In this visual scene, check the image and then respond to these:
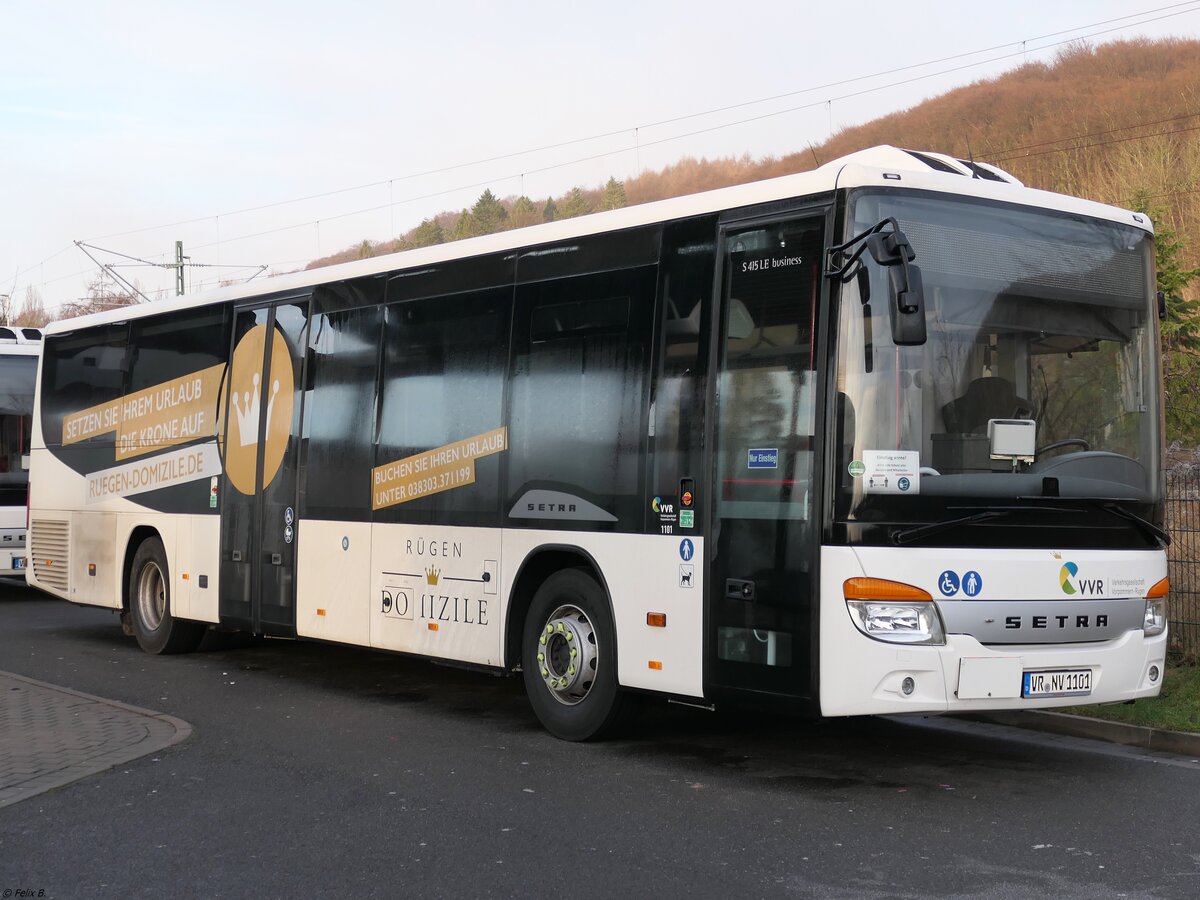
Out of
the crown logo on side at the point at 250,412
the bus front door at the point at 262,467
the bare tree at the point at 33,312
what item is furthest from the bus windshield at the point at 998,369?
the bare tree at the point at 33,312

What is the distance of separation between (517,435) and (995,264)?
3.28 meters

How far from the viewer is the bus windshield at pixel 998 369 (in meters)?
7.00

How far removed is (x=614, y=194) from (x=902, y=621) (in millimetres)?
110396

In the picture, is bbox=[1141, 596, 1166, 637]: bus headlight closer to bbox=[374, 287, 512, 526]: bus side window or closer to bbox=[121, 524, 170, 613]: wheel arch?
bbox=[374, 287, 512, 526]: bus side window

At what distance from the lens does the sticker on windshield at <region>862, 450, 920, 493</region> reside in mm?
6961

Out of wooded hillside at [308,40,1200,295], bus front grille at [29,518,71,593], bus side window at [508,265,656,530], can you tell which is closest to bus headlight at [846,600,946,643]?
bus side window at [508,265,656,530]

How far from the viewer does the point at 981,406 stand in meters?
7.16

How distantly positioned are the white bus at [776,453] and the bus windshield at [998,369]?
2 centimetres

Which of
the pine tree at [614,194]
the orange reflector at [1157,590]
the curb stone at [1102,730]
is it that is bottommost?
the curb stone at [1102,730]

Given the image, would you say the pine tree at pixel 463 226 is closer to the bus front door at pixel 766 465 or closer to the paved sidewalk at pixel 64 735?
the paved sidewalk at pixel 64 735

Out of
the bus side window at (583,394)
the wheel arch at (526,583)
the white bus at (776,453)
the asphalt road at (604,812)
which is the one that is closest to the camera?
the asphalt road at (604,812)

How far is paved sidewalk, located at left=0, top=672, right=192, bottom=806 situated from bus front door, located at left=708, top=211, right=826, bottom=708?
3574mm

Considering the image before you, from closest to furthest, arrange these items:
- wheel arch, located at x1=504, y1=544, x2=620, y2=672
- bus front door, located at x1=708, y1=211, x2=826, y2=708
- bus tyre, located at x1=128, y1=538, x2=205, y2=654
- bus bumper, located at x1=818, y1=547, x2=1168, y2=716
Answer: bus bumper, located at x1=818, y1=547, x2=1168, y2=716
bus front door, located at x1=708, y1=211, x2=826, y2=708
wheel arch, located at x1=504, y1=544, x2=620, y2=672
bus tyre, located at x1=128, y1=538, x2=205, y2=654

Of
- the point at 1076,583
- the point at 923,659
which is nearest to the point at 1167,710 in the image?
the point at 1076,583
